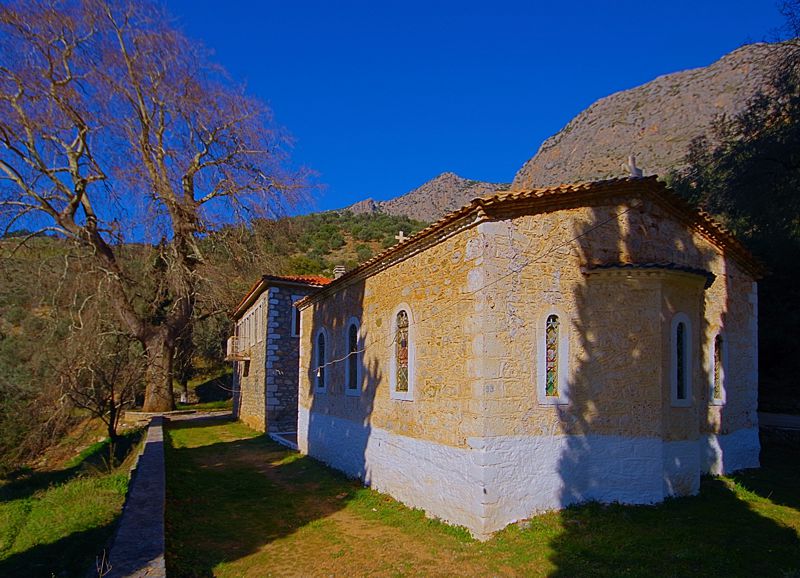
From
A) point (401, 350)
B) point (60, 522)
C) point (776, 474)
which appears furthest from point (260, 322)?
point (776, 474)

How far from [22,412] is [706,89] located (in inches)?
1741

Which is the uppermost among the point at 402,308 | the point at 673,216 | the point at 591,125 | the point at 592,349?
the point at 591,125

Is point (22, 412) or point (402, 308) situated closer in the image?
point (402, 308)

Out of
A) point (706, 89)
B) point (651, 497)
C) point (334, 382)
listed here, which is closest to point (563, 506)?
point (651, 497)

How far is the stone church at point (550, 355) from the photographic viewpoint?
24.6 feet

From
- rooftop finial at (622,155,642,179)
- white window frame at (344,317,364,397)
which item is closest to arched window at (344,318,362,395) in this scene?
white window frame at (344,317,364,397)

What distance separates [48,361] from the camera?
64.3ft

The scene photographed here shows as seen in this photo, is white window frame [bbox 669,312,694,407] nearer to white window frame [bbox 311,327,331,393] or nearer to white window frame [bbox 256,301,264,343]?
white window frame [bbox 311,327,331,393]

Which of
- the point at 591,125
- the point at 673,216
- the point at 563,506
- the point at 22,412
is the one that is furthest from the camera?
the point at 591,125

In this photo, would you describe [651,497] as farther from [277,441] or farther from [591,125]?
[591,125]

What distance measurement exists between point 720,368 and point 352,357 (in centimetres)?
729

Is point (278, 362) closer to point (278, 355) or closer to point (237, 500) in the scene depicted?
point (278, 355)

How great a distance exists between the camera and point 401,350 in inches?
385

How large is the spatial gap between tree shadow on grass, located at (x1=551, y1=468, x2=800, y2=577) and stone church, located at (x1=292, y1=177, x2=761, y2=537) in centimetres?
37
